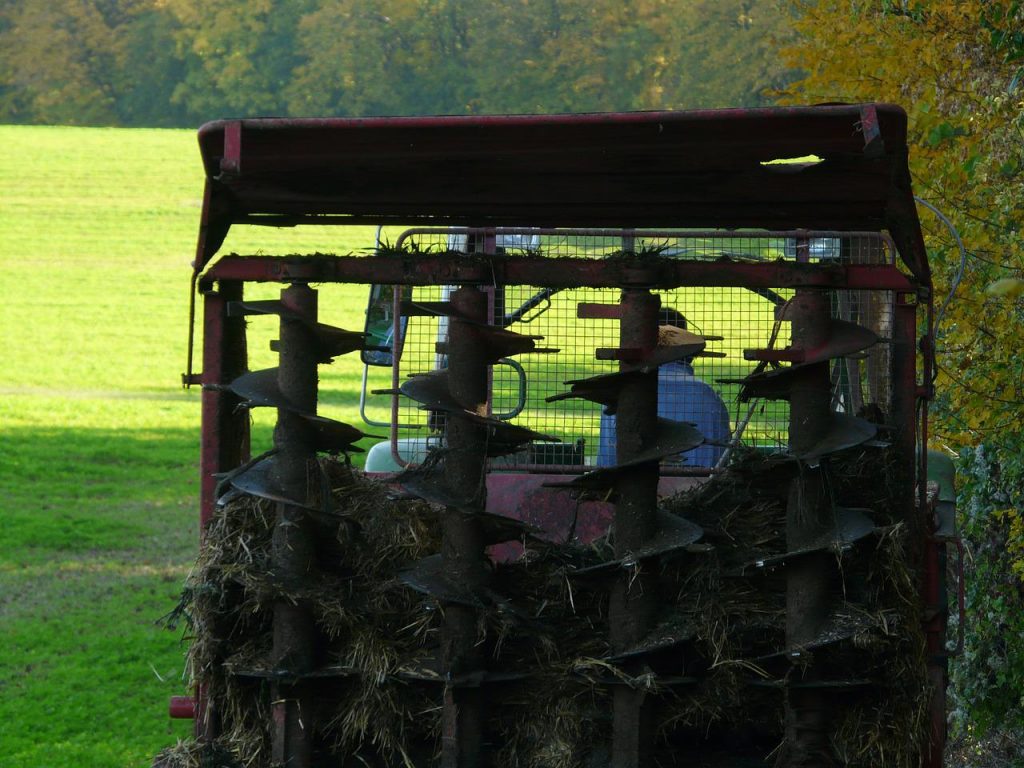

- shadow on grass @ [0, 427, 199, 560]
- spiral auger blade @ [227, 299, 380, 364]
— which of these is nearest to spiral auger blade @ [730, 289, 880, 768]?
spiral auger blade @ [227, 299, 380, 364]

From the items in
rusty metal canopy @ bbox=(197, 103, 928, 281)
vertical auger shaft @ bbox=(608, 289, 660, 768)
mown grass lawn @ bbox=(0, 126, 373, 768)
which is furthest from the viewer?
mown grass lawn @ bbox=(0, 126, 373, 768)

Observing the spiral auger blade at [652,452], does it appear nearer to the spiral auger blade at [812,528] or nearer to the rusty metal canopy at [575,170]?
the spiral auger blade at [812,528]

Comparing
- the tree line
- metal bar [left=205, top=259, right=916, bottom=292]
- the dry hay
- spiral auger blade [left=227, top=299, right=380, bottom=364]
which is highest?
the tree line

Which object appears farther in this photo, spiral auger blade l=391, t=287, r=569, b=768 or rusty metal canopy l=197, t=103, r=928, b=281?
spiral auger blade l=391, t=287, r=569, b=768

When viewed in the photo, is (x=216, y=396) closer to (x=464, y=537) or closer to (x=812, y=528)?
(x=464, y=537)

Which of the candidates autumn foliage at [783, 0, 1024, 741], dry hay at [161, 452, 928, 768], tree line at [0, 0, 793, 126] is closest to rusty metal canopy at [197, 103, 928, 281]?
dry hay at [161, 452, 928, 768]

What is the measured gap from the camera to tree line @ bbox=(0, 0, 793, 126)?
5581 centimetres

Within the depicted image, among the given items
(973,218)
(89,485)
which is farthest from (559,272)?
(89,485)

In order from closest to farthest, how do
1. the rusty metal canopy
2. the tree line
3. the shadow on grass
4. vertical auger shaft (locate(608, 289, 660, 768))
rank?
the rusty metal canopy, vertical auger shaft (locate(608, 289, 660, 768)), the shadow on grass, the tree line

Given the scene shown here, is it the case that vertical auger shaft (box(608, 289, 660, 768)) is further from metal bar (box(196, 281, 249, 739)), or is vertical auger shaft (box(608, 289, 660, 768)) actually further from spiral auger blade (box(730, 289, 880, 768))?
metal bar (box(196, 281, 249, 739))

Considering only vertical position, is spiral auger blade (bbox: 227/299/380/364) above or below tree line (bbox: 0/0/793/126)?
below

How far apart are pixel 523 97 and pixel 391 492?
54.4m

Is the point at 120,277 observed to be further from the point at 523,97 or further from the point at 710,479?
the point at 710,479

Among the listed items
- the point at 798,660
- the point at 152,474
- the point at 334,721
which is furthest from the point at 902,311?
the point at 152,474
